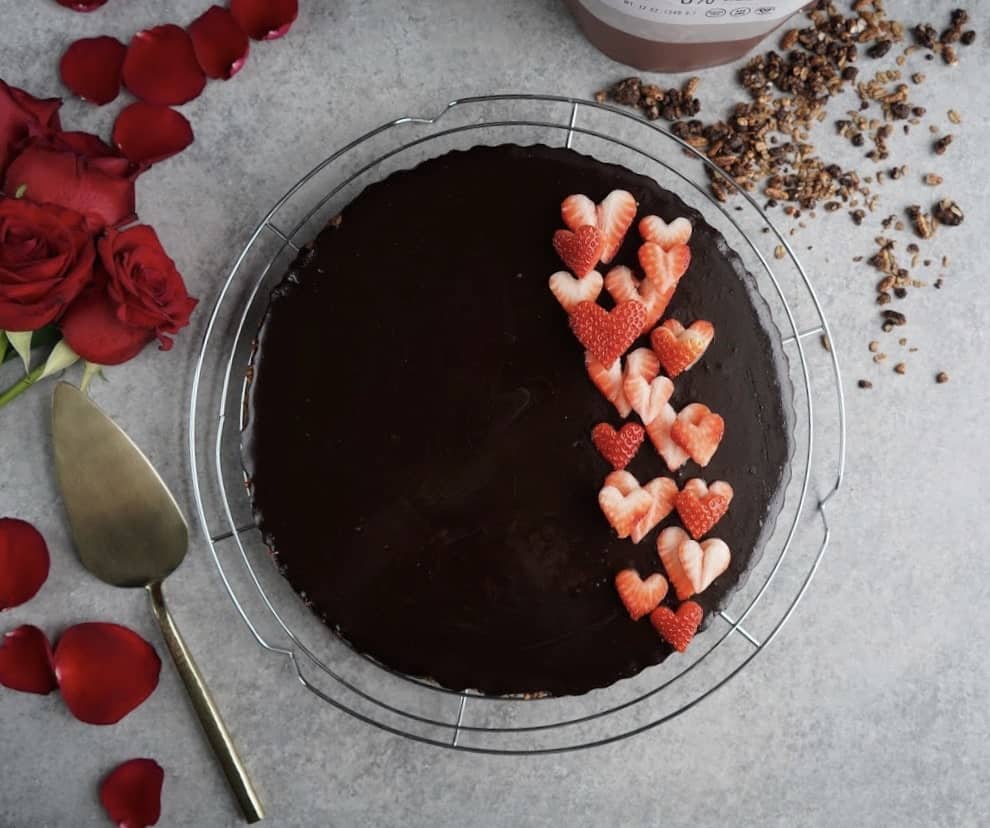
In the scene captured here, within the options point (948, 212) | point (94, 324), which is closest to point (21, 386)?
point (94, 324)

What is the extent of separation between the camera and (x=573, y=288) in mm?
1672

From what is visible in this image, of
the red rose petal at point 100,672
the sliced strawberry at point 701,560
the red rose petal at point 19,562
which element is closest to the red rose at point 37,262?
the red rose petal at point 19,562

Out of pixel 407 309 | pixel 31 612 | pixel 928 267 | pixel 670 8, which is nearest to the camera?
pixel 670 8

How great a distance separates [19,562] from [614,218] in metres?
1.29

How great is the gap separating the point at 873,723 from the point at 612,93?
4.61 ft

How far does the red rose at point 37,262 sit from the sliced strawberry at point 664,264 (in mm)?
968

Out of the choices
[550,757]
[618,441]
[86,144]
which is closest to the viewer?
[618,441]

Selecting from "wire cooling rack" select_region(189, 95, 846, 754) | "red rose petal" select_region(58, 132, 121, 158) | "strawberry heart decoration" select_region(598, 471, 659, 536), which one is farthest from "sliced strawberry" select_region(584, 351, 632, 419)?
"red rose petal" select_region(58, 132, 121, 158)

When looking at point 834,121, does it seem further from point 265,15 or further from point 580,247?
point 265,15

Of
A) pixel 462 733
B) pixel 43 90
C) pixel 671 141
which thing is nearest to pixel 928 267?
pixel 671 141

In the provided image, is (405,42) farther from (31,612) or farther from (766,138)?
(31,612)

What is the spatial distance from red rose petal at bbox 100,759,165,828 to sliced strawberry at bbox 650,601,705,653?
1014 millimetres

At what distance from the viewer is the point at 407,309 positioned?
1.68 meters

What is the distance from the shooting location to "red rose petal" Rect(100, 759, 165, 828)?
1803 millimetres
